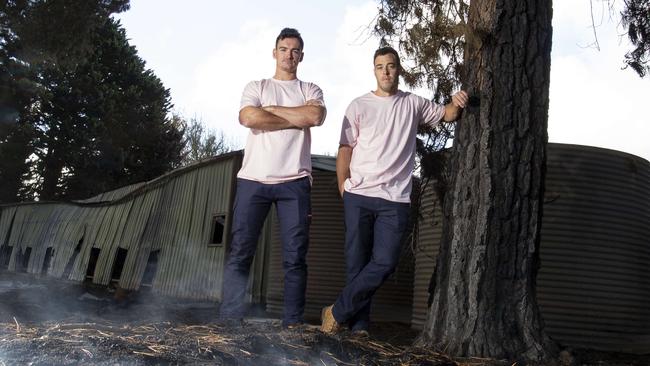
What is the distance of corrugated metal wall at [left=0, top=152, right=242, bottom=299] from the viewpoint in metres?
12.0

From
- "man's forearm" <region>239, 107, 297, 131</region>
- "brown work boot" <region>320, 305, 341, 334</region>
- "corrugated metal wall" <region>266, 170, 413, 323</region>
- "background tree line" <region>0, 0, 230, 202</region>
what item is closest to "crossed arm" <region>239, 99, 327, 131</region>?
"man's forearm" <region>239, 107, 297, 131</region>

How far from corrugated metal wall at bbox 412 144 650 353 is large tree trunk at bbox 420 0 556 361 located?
1877mm

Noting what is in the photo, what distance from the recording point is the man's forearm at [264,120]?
3.97 meters

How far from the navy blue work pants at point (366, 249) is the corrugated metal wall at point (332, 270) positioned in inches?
152

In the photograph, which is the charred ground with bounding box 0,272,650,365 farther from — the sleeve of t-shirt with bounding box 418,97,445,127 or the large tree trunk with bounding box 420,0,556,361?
the sleeve of t-shirt with bounding box 418,97,445,127

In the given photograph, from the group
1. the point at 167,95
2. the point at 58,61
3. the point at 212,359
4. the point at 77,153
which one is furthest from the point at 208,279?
the point at 167,95

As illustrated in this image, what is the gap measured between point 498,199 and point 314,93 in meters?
1.15

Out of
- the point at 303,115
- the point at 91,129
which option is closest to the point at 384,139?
the point at 303,115

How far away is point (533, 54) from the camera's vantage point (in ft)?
12.6

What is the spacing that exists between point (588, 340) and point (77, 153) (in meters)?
25.4

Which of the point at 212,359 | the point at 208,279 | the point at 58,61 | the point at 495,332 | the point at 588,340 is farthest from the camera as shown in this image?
the point at 58,61

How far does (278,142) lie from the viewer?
3986mm

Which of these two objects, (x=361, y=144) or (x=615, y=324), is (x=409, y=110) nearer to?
(x=361, y=144)

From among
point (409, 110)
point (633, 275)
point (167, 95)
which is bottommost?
point (633, 275)
